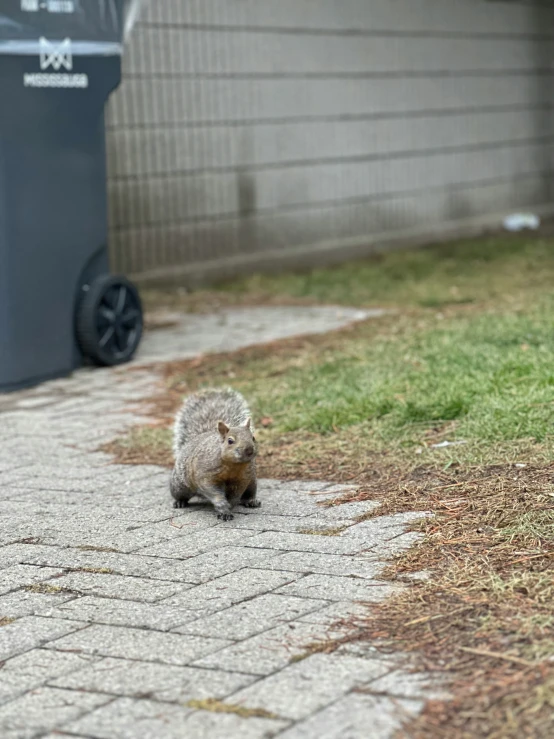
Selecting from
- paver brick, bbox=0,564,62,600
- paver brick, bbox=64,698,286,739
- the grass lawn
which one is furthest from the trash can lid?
paver brick, bbox=64,698,286,739

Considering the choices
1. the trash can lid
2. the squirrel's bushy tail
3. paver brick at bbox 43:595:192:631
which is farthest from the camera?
the trash can lid

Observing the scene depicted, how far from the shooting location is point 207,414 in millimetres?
5156

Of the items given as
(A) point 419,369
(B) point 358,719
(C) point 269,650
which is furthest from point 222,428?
(A) point 419,369

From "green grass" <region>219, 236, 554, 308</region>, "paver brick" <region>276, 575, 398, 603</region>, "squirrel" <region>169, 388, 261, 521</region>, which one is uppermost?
"green grass" <region>219, 236, 554, 308</region>

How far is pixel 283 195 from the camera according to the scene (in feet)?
42.2

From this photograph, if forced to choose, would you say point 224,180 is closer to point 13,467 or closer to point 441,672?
point 13,467

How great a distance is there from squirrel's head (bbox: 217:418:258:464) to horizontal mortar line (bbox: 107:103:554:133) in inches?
256

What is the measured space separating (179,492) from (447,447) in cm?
119

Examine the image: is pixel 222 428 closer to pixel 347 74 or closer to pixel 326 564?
→ pixel 326 564

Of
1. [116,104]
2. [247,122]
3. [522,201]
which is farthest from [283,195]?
[522,201]

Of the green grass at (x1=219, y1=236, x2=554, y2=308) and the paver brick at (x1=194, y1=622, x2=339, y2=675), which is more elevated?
the green grass at (x1=219, y1=236, x2=554, y2=308)

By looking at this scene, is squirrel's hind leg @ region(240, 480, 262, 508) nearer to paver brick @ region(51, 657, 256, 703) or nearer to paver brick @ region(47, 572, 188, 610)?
paver brick @ region(47, 572, 188, 610)

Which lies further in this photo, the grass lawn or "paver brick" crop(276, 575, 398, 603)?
"paver brick" crop(276, 575, 398, 603)

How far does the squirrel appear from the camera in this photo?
4.64 meters
